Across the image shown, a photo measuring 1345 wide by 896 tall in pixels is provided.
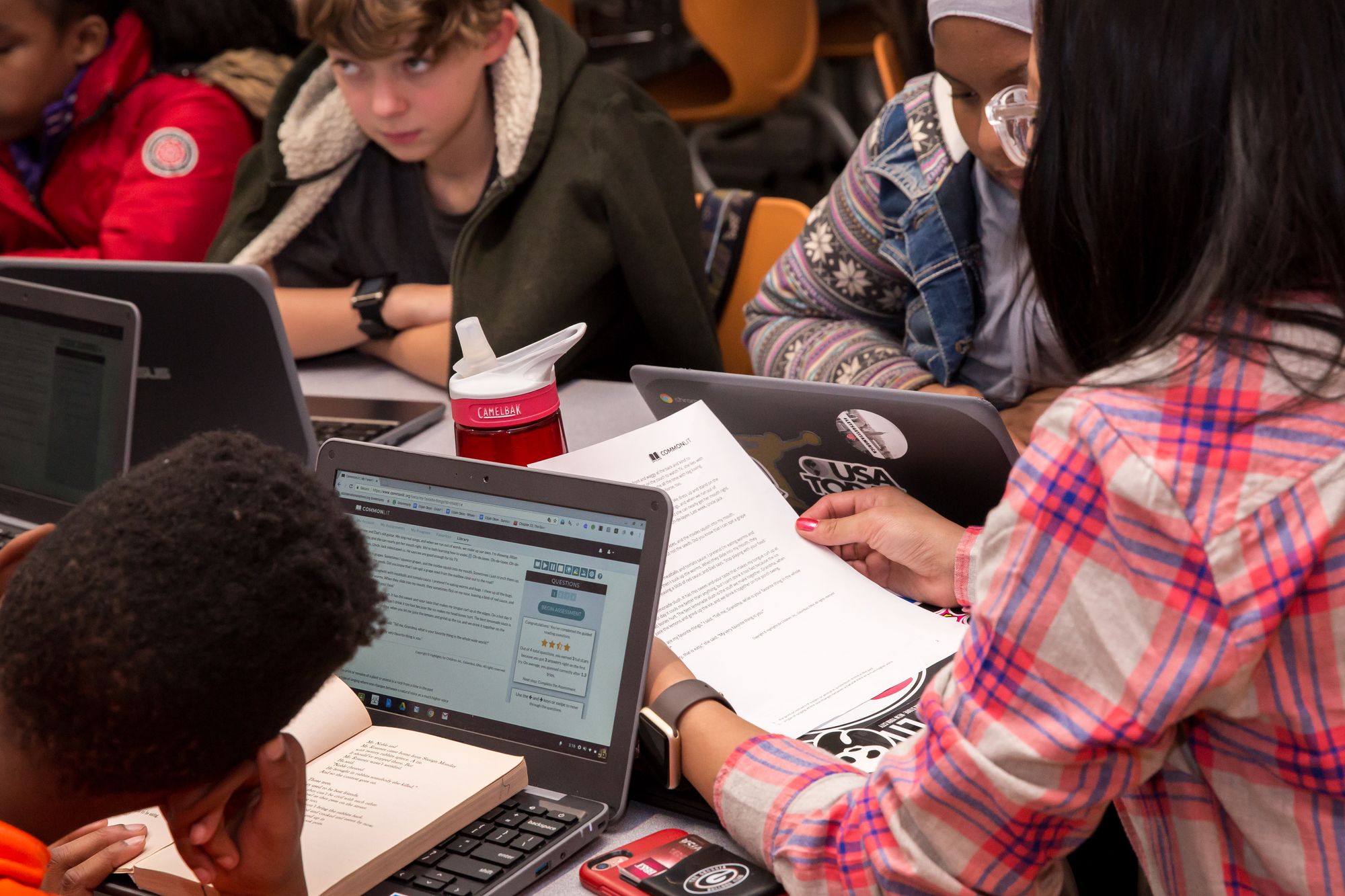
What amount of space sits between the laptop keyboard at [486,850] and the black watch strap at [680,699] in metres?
0.09

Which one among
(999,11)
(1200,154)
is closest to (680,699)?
(1200,154)

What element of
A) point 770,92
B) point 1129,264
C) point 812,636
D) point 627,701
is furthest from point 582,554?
point 770,92

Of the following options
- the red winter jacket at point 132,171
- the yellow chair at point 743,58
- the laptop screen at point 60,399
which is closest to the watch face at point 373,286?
the red winter jacket at point 132,171

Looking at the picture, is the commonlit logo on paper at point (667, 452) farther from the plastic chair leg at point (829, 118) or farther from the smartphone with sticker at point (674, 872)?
the plastic chair leg at point (829, 118)

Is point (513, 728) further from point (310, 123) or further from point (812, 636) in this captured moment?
point (310, 123)

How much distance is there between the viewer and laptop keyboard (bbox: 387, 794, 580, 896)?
2.43 ft

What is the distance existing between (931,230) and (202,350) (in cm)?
83

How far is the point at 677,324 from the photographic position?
1.74 meters

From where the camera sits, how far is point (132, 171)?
2.03 m

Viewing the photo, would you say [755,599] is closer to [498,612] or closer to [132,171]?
[498,612]

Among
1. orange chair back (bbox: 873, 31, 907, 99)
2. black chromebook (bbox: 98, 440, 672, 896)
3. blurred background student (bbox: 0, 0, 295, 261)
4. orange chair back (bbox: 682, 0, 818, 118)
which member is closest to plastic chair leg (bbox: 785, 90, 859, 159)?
orange chair back (bbox: 682, 0, 818, 118)

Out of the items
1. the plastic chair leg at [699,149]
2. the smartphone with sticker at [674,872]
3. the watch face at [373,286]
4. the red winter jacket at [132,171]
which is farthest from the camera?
the plastic chair leg at [699,149]

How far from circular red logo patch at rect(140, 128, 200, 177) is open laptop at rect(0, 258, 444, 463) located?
26.4 inches

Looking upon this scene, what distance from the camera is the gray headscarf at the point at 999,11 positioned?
1.14 meters
